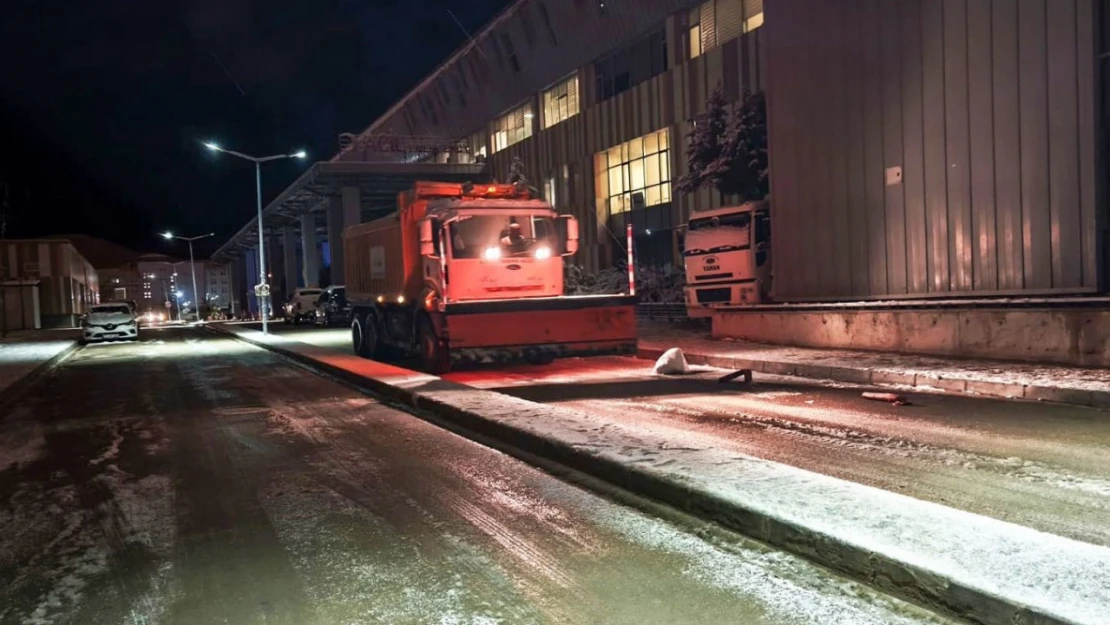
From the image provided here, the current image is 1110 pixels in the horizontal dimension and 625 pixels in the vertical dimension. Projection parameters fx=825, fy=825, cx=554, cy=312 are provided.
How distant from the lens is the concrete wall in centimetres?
1173

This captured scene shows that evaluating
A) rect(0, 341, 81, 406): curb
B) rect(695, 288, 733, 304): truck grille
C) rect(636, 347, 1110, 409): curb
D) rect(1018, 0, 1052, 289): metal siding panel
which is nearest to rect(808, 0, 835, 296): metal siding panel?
rect(695, 288, 733, 304): truck grille

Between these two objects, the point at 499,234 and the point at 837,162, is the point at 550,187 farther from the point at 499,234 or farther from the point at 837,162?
the point at 499,234

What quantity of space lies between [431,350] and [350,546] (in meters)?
10.0

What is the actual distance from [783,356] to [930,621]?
37.7 feet

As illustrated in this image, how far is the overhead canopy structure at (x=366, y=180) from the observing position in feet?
136

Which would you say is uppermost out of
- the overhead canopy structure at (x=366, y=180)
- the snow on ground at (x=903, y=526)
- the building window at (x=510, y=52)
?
the building window at (x=510, y=52)

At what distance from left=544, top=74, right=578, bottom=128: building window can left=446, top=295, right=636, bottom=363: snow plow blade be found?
2461 cm

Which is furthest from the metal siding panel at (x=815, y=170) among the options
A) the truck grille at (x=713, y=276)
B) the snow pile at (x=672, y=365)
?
the snow pile at (x=672, y=365)

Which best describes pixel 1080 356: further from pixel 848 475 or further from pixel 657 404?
pixel 848 475

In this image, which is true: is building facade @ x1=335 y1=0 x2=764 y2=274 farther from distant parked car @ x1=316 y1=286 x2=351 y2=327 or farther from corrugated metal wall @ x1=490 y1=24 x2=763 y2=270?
distant parked car @ x1=316 y1=286 x2=351 y2=327

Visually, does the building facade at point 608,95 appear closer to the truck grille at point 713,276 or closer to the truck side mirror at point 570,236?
the truck grille at point 713,276

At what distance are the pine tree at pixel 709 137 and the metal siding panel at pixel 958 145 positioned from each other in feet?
34.7

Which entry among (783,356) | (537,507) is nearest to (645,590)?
(537,507)

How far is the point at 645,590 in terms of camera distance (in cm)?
427
